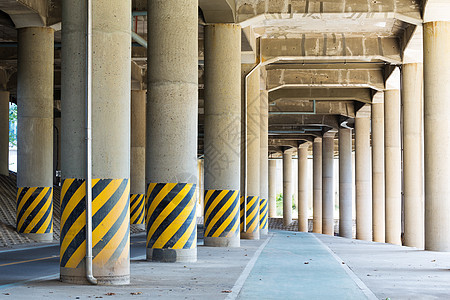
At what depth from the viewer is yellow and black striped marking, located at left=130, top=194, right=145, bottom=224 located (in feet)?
117

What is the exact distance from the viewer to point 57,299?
916cm

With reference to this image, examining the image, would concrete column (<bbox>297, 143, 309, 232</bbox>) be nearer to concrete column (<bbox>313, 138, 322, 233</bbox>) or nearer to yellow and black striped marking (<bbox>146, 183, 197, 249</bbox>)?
concrete column (<bbox>313, 138, 322, 233</bbox>)

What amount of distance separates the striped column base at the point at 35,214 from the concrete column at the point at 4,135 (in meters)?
14.3

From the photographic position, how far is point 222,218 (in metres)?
21.4

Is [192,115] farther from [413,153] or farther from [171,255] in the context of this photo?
[413,153]

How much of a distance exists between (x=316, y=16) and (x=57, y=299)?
16.7 metres

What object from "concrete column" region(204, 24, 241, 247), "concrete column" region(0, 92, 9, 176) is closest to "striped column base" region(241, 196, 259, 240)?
"concrete column" region(204, 24, 241, 247)

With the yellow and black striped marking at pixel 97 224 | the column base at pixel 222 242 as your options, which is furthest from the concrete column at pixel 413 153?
the yellow and black striped marking at pixel 97 224

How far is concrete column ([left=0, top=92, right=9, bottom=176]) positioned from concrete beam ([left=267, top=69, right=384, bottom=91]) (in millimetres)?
14209

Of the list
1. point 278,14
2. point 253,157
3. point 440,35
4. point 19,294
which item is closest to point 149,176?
point 19,294

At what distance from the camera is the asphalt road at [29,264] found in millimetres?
11805

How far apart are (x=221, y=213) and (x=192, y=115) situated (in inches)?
276

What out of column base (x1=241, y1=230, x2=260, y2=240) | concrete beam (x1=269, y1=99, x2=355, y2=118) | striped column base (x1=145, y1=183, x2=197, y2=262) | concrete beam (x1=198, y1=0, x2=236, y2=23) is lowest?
column base (x1=241, y1=230, x2=260, y2=240)

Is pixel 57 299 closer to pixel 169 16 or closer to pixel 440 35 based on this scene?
pixel 169 16
